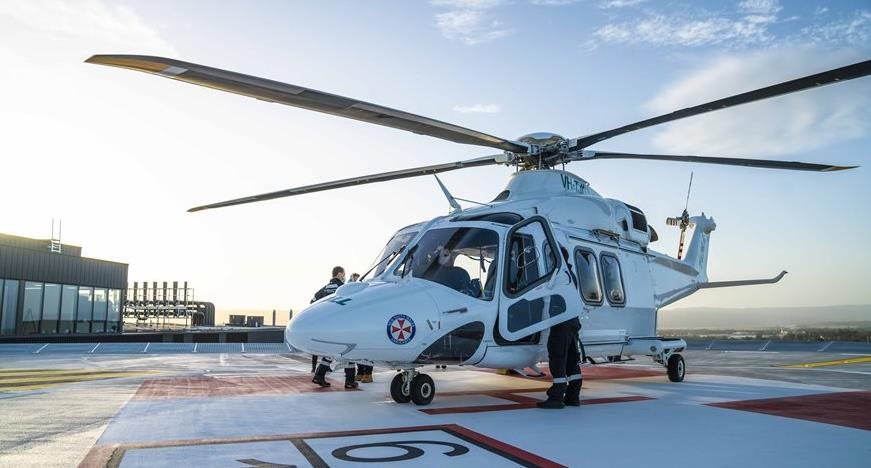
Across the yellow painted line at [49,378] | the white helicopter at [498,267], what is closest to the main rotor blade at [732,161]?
the white helicopter at [498,267]

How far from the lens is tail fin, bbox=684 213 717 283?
43.4 ft

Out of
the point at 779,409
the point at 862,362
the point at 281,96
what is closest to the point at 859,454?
the point at 779,409

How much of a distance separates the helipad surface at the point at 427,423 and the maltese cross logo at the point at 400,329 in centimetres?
79

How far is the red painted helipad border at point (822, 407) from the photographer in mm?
6529

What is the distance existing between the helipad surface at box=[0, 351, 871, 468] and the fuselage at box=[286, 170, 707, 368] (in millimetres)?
716

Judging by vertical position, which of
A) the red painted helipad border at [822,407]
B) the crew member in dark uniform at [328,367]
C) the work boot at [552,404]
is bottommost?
the red painted helipad border at [822,407]

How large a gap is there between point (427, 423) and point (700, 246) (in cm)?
948

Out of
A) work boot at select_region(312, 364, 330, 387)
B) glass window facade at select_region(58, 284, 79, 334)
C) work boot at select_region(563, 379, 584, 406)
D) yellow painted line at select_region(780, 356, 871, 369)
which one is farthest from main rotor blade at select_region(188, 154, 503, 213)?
glass window facade at select_region(58, 284, 79, 334)

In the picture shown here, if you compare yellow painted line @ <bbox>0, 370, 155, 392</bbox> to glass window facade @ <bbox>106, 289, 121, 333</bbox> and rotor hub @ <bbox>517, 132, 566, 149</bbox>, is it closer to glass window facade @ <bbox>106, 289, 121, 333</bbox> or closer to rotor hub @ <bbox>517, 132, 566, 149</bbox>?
rotor hub @ <bbox>517, 132, 566, 149</bbox>

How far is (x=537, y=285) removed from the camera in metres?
7.86

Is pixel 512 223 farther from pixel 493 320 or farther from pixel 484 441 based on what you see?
pixel 484 441

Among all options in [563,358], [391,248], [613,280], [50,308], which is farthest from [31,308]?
[563,358]

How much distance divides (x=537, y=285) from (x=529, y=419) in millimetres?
1896

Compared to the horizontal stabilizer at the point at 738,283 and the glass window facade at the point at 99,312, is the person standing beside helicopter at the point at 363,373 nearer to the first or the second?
the horizontal stabilizer at the point at 738,283
